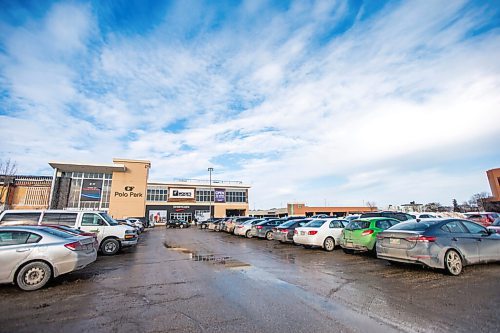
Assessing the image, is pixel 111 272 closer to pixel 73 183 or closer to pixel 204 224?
pixel 204 224

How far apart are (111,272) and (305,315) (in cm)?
642

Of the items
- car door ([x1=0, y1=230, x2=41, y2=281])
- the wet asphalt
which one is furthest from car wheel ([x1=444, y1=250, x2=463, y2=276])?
car door ([x1=0, y1=230, x2=41, y2=281])

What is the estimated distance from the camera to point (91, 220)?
38.6 ft

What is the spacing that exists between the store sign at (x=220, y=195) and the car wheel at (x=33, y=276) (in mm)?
55695

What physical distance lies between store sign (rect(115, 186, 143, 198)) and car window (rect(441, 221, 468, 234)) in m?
52.3

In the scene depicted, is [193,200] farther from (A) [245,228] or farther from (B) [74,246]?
(B) [74,246]

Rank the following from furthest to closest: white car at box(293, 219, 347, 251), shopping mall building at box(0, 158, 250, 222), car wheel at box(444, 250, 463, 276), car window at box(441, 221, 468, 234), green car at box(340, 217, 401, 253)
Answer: shopping mall building at box(0, 158, 250, 222), white car at box(293, 219, 347, 251), green car at box(340, 217, 401, 253), car window at box(441, 221, 468, 234), car wheel at box(444, 250, 463, 276)

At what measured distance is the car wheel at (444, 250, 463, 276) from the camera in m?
6.62

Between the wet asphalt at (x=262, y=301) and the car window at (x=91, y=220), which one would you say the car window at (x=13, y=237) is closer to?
the wet asphalt at (x=262, y=301)

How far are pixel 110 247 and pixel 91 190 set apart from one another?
44045mm

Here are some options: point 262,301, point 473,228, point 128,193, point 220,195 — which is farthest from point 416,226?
point 220,195

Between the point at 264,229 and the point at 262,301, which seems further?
the point at 264,229

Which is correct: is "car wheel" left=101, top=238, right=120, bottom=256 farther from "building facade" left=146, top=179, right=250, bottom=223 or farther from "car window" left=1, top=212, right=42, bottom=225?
"building facade" left=146, top=179, right=250, bottom=223

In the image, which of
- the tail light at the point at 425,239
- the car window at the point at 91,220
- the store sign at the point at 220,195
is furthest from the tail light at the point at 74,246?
the store sign at the point at 220,195
